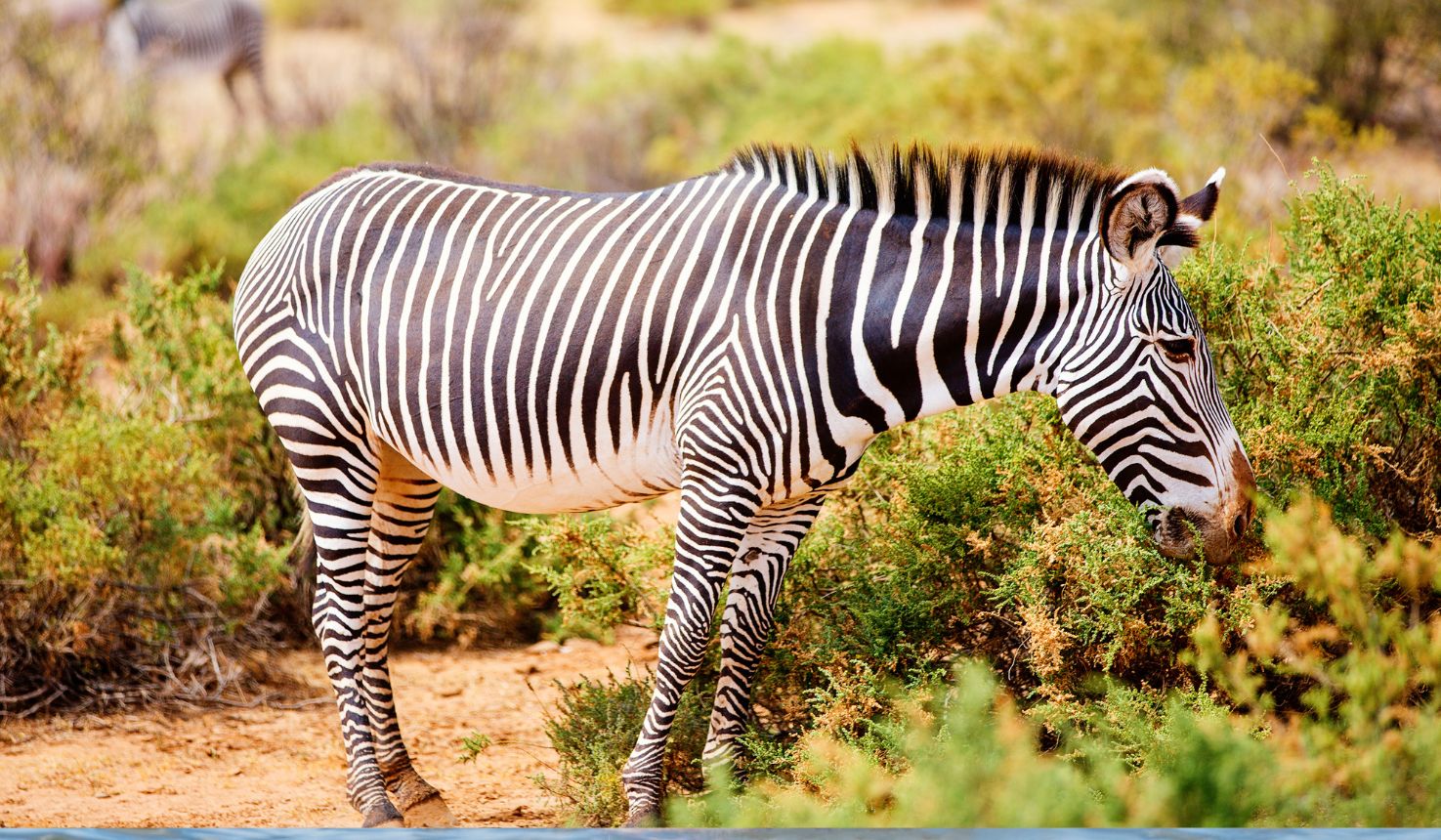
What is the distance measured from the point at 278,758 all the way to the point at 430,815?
3.77 feet

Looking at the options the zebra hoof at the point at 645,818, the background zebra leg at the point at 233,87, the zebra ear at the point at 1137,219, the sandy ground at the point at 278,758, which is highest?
the background zebra leg at the point at 233,87

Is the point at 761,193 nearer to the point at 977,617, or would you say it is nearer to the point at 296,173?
the point at 977,617

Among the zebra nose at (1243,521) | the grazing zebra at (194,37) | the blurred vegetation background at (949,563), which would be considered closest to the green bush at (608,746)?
the blurred vegetation background at (949,563)

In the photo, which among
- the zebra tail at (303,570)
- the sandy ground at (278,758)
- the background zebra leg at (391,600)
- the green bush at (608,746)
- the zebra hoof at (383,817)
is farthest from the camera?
the zebra tail at (303,570)

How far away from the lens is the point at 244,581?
6324mm

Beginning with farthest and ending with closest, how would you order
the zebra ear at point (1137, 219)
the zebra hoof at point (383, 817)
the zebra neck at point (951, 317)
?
1. the zebra hoof at point (383, 817)
2. the zebra neck at point (951, 317)
3. the zebra ear at point (1137, 219)

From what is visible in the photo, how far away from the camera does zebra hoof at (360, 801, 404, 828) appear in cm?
482

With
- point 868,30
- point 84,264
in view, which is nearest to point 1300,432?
point 84,264

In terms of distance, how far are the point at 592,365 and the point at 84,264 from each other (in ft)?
26.7

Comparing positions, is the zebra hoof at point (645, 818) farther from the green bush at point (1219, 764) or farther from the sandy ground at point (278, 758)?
the sandy ground at point (278, 758)

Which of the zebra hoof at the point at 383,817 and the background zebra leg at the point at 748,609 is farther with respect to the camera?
the zebra hoof at the point at 383,817

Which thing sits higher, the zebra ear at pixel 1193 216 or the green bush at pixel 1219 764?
the zebra ear at pixel 1193 216

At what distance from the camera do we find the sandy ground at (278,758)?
16.9ft

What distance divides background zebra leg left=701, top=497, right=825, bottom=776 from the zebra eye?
3.98ft
